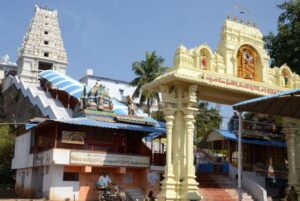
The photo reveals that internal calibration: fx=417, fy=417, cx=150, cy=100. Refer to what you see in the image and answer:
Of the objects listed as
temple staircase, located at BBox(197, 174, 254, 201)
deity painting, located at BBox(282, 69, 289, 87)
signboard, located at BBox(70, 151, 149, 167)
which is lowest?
temple staircase, located at BBox(197, 174, 254, 201)

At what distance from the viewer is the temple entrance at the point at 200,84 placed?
58.5ft

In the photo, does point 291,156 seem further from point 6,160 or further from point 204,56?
point 6,160

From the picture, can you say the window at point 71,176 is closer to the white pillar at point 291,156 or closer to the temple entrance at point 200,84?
the temple entrance at point 200,84

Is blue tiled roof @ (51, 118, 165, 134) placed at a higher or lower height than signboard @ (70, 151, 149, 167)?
higher

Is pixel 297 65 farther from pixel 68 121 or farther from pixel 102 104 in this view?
pixel 68 121

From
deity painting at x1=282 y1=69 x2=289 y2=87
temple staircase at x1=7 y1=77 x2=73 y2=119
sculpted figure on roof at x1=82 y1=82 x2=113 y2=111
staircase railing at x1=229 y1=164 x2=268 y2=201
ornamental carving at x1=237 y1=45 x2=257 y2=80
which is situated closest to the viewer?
staircase railing at x1=229 y1=164 x2=268 y2=201

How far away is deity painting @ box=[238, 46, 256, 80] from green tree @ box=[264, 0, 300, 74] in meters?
5.73

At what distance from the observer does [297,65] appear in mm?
26359

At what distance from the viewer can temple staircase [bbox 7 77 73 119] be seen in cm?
3356

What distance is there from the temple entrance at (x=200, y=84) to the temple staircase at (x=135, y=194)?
477 cm

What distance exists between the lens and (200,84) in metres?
18.7

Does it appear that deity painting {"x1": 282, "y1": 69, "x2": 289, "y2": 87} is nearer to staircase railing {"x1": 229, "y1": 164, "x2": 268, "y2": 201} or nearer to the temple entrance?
the temple entrance

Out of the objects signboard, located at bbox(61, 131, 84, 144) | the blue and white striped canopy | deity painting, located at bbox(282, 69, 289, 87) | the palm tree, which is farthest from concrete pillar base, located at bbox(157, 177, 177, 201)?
the palm tree

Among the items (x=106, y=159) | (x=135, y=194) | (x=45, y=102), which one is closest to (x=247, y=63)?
(x=106, y=159)
